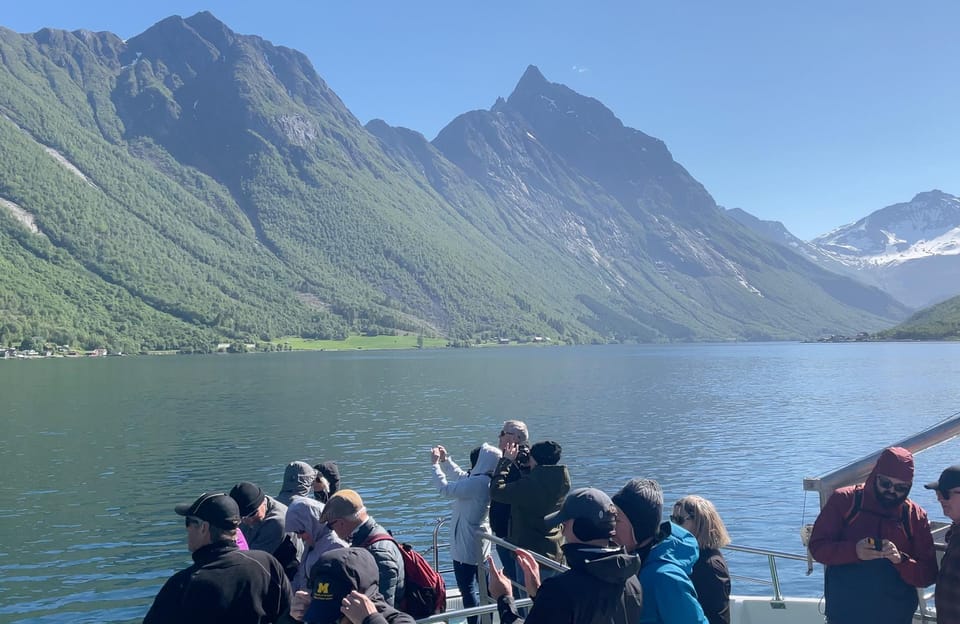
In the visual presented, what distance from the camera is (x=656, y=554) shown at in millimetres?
5477

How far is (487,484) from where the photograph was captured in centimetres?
966

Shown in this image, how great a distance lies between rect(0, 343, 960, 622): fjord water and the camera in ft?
76.8

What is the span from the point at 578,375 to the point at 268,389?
159 feet

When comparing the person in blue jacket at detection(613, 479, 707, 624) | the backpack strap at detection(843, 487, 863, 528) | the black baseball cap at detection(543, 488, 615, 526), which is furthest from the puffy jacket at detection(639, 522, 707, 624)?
the backpack strap at detection(843, 487, 863, 528)

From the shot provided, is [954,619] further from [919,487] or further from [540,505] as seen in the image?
[919,487]

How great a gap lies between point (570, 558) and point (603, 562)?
0.22 meters

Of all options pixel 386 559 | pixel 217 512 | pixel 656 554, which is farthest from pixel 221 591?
pixel 656 554

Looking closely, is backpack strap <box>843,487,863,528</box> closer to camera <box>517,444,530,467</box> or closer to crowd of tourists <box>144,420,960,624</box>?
crowd of tourists <box>144,420,960,624</box>

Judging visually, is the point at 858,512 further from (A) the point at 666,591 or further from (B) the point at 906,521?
(A) the point at 666,591

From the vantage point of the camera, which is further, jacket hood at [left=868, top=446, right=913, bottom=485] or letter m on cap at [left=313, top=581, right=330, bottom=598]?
jacket hood at [left=868, top=446, right=913, bottom=485]

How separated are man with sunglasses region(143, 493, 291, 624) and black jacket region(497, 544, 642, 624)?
264 cm

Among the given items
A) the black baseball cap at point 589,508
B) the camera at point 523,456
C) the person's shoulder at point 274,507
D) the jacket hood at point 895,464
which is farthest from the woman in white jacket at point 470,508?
the black baseball cap at point 589,508

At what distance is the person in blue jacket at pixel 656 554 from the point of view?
5.34 meters

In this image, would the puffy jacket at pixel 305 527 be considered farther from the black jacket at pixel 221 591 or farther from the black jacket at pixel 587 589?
the black jacket at pixel 587 589
